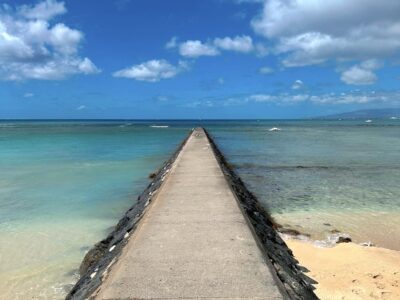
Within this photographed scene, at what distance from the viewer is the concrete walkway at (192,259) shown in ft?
10.9

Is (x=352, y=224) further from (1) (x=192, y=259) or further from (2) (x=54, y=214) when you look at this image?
(2) (x=54, y=214)

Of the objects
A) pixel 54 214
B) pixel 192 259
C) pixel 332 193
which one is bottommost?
pixel 332 193

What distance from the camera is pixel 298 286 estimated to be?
4.11 m

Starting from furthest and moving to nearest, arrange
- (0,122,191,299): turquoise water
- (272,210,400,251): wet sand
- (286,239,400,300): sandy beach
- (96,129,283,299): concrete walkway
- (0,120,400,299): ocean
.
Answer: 1. (272,210,400,251): wet sand
2. (0,120,400,299): ocean
3. (0,122,191,299): turquoise water
4. (286,239,400,300): sandy beach
5. (96,129,283,299): concrete walkway

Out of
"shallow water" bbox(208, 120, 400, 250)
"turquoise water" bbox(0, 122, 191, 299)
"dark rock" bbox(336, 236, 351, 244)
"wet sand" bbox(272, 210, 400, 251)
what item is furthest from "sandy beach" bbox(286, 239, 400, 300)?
"turquoise water" bbox(0, 122, 191, 299)

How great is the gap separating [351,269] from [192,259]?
2.51 m

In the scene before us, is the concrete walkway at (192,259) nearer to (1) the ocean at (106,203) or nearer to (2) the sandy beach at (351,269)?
(2) the sandy beach at (351,269)

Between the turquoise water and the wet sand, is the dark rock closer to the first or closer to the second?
the wet sand

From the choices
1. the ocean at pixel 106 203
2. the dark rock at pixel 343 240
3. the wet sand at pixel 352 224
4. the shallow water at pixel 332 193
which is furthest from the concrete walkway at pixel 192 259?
the shallow water at pixel 332 193

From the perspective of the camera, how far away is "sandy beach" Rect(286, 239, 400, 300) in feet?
15.8

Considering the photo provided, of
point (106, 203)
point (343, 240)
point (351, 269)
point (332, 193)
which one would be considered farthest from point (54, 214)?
point (332, 193)

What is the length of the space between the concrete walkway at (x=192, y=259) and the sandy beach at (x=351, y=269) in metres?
1.13

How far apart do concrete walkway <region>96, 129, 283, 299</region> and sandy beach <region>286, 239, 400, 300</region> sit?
3.70 feet

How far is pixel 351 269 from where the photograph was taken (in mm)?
5457
